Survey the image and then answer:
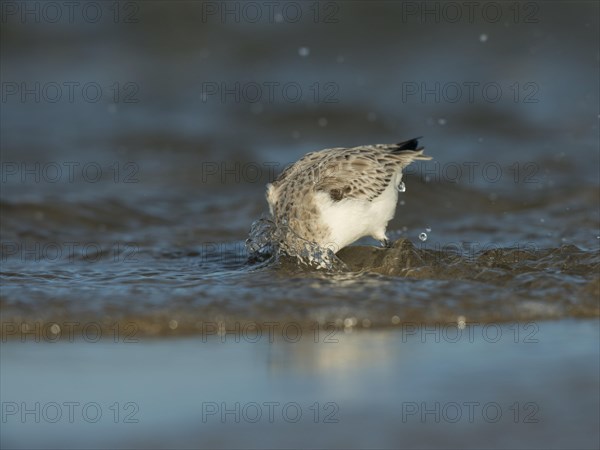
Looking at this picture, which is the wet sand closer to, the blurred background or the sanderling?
the blurred background

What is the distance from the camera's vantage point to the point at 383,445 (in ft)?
14.5

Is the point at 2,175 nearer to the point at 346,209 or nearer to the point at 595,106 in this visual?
the point at 346,209

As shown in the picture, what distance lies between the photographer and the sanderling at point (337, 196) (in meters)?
7.41

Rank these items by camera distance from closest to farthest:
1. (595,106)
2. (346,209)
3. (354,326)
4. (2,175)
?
(354,326) < (346,209) < (2,175) < (595,106)

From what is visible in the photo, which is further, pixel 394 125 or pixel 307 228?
pixel 394 125

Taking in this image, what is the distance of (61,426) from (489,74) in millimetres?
10200

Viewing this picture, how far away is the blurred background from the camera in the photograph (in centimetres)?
491

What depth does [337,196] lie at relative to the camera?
7441mm

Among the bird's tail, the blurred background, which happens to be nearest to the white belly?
the blurred background

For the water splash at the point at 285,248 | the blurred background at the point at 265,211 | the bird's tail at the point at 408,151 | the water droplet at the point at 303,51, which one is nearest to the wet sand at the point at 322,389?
the blurred background at the point at 265,211

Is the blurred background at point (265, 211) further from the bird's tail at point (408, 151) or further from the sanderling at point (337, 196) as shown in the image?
the bird's tail at point (408, 151)

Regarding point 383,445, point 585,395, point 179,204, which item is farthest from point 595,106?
point 383,445

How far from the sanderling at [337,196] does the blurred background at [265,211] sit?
0.32m

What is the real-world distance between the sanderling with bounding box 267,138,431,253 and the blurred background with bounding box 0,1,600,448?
1.05 feet
